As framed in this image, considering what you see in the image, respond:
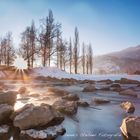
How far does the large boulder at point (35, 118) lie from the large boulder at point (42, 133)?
0.26 metres

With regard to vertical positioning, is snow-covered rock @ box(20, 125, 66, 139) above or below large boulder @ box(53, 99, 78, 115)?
below

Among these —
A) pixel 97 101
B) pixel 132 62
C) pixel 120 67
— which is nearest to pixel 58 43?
pixel 97 101

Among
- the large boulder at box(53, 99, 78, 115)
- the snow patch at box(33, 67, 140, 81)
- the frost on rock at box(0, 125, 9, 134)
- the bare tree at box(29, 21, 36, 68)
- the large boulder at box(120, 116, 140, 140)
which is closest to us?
the large boulder at box(120, 116, 140, 140)

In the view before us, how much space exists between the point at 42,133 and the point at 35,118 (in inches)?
28.6

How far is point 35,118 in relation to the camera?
24.2ft

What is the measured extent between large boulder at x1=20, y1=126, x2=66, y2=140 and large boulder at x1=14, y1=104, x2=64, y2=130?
26cm

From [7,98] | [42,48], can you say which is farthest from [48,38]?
[7,98]

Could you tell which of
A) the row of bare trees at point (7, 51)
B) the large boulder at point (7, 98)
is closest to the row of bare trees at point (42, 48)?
the row of bare trees at point (7, 51)

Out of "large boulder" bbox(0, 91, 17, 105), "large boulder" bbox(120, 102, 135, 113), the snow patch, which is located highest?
the snow patch

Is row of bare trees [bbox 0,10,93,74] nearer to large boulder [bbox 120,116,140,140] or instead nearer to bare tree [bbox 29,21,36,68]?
bare tree [bbox 29,21,36,68]

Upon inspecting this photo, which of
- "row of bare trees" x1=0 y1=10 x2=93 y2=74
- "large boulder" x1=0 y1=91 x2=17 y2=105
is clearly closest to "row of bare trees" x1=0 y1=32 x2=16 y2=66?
"row of bare trees" x1=0 y1=10 x2=93 y2=74

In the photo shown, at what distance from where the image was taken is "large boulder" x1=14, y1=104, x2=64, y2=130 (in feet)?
23.6

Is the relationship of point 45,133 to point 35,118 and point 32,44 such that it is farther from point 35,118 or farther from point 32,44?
point 32,44

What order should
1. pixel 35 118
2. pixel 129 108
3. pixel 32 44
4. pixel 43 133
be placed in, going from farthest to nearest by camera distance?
pixel 32 44 < pixel 129 108 < pixel 35 118 < pixel 43 133
